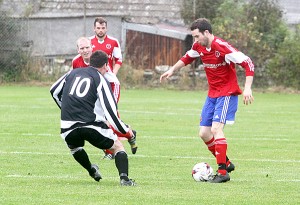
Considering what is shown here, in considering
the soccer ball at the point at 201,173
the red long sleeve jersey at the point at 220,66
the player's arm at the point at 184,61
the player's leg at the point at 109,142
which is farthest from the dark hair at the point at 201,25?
the player's leg at the point at 109,142

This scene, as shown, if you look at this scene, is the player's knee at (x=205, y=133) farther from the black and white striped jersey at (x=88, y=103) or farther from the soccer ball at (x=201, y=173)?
the black and white striped jersey at (x=88, y=103)

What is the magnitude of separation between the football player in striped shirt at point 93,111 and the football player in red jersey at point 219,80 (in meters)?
1.56

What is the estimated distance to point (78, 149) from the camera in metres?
9.95

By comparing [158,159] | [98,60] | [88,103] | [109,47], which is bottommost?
[158,159]

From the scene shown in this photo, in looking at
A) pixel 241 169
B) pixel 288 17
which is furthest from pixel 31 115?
pixel 288 17

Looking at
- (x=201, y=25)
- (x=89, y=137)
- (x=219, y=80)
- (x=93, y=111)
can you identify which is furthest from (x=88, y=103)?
(x=219, y=80)

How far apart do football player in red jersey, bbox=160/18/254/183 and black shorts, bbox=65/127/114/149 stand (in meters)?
1.68

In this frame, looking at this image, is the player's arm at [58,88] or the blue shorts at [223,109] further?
the blue shorts at [223,109]

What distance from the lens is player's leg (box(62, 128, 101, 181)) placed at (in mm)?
9696

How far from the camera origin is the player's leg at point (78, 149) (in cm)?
970

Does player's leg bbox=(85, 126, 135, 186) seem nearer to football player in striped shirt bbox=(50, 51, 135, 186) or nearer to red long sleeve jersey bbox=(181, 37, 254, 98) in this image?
football player in striped shirt bbox=(50, 51, 135, 186)

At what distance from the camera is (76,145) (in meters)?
9.89

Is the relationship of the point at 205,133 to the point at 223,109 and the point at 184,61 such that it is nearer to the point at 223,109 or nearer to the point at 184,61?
the point at 223,109

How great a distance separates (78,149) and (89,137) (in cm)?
34
